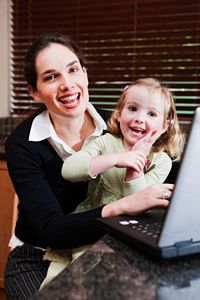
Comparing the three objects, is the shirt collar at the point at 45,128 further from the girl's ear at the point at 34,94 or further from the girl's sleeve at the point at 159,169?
the girl's sleeve at the point at 159,169

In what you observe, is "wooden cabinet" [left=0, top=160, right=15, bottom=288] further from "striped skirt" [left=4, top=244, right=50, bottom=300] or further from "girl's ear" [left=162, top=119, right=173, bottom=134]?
"girl's ear" [left=162, top=119, right=173, bottom=134]

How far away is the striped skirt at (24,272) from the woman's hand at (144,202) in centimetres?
46

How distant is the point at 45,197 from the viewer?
1.25 m

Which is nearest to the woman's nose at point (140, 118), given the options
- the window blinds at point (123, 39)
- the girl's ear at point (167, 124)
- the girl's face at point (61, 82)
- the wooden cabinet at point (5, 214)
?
the girl's ear at point (167, 124)

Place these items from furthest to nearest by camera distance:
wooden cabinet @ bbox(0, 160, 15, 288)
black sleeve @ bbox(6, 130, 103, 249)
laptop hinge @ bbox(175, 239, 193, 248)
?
wooden cabinet @ bbox(0, 160, 15, 288) → black sleeve @ bbox(6, 130, 103, 249) → laptop hinge @ bbox(175, 239, 193, 248)

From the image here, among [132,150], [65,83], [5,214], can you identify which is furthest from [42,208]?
[5,214]

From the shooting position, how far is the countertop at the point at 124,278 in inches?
24.3

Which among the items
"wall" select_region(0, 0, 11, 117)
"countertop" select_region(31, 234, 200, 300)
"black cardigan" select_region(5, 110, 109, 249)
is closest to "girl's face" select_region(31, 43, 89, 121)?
"black cardigan" select_region(5, 110, 109, 249)

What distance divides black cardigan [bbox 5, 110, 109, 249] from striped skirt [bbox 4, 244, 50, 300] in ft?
0.11

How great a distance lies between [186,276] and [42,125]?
2.80 feet

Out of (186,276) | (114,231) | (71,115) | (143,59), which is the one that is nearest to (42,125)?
(71,115)

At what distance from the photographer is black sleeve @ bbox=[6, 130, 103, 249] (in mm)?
1154

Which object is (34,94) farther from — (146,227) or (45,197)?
(146,227)

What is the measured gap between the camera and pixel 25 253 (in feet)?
4.82
